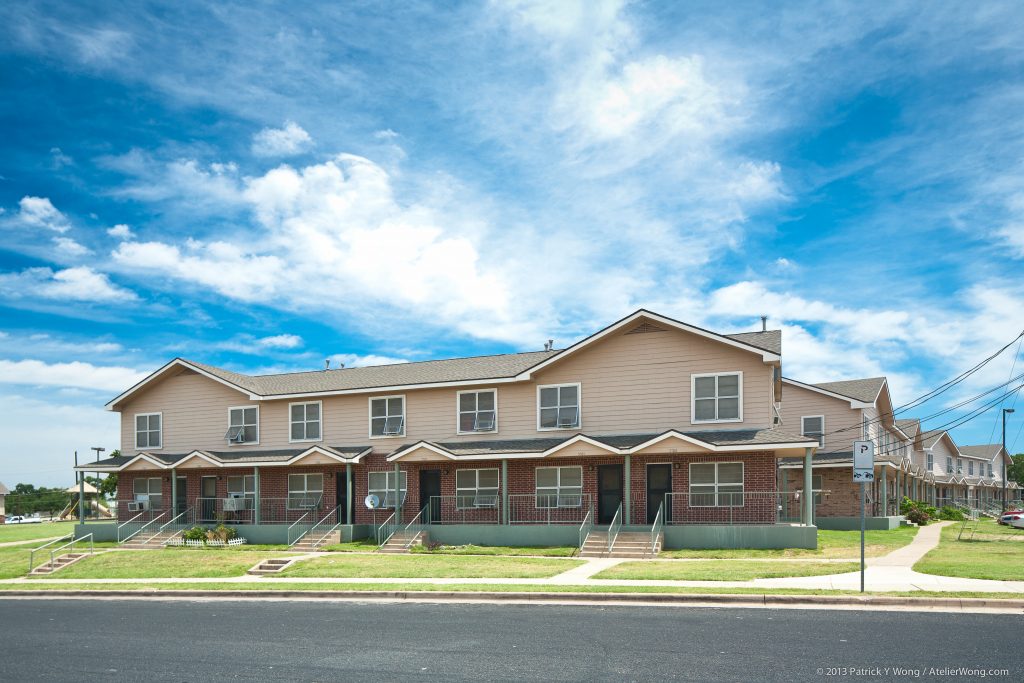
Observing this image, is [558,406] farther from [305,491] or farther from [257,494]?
[257,494]

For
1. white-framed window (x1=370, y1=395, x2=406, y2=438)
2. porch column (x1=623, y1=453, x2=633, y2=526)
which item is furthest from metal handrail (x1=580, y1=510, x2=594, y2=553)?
white-framed window (x1=370, y1=395, x2=406, y2=438)

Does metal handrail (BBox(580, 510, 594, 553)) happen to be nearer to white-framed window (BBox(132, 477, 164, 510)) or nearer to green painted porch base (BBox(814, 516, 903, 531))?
green painted porch base (BBox(814, 516, 903, 531))

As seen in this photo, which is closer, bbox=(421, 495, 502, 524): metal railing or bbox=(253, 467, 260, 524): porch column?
bbox=(421, 495, 502, 524): metal railing

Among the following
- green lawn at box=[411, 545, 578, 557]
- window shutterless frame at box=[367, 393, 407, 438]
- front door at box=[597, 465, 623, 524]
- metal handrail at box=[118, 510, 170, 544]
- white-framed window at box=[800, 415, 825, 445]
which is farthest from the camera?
white-framed window at box=[800, 415, 825, 445]

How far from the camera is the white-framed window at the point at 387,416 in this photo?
34500 millimetres

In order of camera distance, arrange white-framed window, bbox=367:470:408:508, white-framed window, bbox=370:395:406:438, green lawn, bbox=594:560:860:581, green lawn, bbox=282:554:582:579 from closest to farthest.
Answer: green lawn, bbox=594:560:860:581
green lawn, bbox=282:554:582:579
white-framed window, bbox=367:470:408:508
white-framed window, bbox=370:395:406:438

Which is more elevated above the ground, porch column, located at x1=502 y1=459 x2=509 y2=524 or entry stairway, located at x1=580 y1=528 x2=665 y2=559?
porch column, located at x1=502 y1=459 x2=509 y2=524

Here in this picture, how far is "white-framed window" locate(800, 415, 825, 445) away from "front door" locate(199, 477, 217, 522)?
2653 cm

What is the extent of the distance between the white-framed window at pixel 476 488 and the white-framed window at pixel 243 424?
9.91 metres

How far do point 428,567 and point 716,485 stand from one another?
34.5 ft

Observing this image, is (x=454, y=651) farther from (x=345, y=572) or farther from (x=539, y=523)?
(x=539, y=523)

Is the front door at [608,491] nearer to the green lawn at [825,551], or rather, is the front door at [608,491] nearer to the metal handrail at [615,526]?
the metal handrail at [615,526]

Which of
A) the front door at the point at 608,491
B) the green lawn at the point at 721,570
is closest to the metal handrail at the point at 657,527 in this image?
the front door at the point at 608,491

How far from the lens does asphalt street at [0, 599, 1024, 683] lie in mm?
10500
